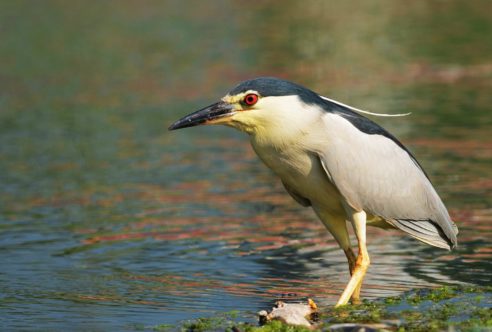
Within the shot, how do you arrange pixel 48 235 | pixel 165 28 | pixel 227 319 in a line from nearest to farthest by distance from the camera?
pixel 227 319 < pixel 48 235 < pixel 165 28

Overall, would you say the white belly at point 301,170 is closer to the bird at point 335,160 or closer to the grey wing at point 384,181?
the bird at point 335,160

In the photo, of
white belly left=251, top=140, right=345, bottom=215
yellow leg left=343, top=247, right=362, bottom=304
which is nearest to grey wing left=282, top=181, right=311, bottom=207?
white belly left=251, top=140, right=345, bottom=215

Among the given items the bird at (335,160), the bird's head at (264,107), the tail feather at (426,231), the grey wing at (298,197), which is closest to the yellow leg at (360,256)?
the bird at (335,160)

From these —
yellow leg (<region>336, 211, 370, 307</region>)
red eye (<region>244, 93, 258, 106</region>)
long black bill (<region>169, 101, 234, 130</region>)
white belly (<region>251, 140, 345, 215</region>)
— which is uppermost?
red eye (<region>244, 93, 258, 106</region>)

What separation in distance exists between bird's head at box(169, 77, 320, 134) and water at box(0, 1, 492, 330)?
1.39 metres

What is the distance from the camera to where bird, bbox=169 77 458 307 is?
25.9ft

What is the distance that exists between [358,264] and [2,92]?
14.1 metres

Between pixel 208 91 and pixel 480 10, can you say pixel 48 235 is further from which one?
pixel 480 10

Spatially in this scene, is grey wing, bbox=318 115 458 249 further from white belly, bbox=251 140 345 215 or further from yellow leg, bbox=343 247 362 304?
yellow leg, bbox=343 247 362 304

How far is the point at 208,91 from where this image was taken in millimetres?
20703

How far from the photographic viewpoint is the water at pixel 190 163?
930 cm

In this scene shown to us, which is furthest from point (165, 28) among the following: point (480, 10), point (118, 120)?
point (118, 120)

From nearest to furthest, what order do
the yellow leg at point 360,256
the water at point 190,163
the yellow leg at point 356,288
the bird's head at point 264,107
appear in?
the bird's head at point 264,107 < the yellow leg at point 360,256 < the yellow leg at point 356,288 < the water at point 190,163

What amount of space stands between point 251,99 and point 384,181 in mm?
1180
